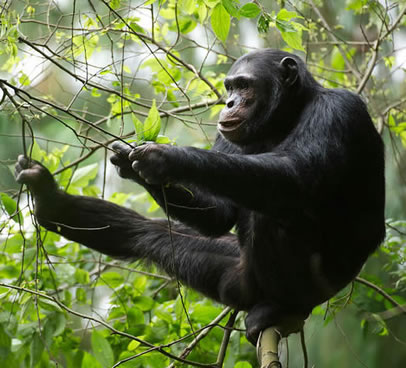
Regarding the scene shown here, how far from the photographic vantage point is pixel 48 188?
530 cm

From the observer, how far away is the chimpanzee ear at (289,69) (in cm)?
513

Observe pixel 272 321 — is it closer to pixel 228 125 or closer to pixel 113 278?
pixel 228 125

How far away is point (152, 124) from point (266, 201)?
47.9 inches

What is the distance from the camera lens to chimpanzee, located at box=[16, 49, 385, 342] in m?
4.21

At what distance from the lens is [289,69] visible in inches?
203

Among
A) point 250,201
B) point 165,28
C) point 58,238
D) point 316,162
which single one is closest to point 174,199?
point 250,201

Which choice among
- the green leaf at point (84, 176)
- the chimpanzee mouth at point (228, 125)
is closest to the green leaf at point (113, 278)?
the green leaf at point (84, 176)

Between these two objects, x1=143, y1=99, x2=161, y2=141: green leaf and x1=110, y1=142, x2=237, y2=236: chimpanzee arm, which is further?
x1=110, y1=142, x2=237, y2=236: chimpanzee arm

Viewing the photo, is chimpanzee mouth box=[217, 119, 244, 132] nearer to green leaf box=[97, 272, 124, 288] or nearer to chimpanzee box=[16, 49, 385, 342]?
chimpanzee box=[16, 49, 385, 342]

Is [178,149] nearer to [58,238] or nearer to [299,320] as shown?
[299,320]

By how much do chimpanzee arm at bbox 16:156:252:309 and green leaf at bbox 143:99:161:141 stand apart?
1872 mm

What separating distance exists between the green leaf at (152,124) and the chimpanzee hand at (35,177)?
1564mm

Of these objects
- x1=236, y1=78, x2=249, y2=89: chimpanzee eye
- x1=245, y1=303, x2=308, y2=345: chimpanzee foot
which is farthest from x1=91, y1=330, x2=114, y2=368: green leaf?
x1=236, y1=78, x2=249, y2=89: chimpanzee eye

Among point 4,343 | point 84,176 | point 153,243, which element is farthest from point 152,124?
point 153,243
